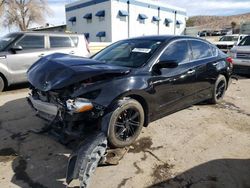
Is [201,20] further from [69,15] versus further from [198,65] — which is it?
[198,65]

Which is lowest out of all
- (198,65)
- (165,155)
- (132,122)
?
(165,155)

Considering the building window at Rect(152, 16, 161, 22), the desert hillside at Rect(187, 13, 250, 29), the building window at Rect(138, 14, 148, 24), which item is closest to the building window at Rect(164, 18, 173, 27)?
the building window at Rect(152, 16, 161, 22)

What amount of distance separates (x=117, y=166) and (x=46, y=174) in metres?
0.94

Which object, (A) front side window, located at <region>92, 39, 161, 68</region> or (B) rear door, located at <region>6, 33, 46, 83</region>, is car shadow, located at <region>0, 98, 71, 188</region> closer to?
(A) front side window, located at <region>92, 39, 161, 68</region>

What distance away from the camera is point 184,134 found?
499cm

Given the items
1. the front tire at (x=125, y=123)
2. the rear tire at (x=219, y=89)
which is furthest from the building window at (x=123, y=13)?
the front tire at (x=125, y=123)

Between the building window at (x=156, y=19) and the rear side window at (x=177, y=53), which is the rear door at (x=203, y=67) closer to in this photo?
the rear side window at (x=177, y=53)

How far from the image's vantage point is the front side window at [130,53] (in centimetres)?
479

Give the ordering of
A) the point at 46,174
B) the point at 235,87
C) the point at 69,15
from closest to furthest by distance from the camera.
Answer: the point at 46,174
the point at 235,87
the point at 69,15

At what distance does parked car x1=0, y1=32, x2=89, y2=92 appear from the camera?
803 cm

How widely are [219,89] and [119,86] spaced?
3.62m

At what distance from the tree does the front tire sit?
43882mm

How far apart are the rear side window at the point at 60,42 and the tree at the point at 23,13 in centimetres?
3809

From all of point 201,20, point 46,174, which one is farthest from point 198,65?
point 201,20
